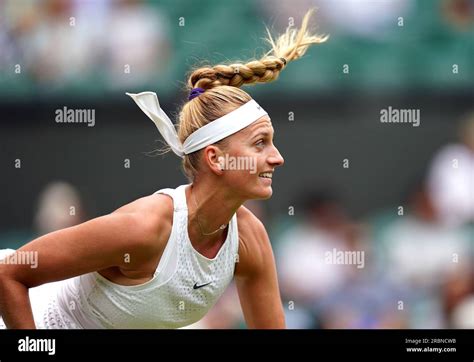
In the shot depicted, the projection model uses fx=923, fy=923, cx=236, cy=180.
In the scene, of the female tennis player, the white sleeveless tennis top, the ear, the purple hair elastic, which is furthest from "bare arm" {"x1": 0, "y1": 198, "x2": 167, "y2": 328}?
the purple hair elastic

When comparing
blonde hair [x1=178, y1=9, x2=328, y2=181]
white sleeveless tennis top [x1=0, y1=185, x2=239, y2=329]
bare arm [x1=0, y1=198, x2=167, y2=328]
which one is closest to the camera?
bare arm [x1=0, y1=198, x2=167, y2=328]

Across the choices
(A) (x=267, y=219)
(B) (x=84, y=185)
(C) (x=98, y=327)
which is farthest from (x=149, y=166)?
(C) (x=98, y=327)

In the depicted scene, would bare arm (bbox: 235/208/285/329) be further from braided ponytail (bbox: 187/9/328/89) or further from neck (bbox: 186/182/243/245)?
braided ponytail (bbox: 187/9/328/89)

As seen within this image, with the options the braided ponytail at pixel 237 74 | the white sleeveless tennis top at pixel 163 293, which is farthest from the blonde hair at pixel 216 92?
the white sleeveless tennis top at pixel 163 293

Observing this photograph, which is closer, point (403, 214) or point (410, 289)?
point (410, 289)

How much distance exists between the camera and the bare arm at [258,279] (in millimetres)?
3441

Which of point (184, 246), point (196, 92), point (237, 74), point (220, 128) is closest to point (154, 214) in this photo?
point (184, 246)

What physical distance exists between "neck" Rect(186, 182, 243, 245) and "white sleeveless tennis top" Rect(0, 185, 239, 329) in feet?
0.13

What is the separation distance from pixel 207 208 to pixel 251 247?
251mm

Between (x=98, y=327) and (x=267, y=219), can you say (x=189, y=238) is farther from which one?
(x=267, y=219)

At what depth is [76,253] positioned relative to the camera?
3.09m

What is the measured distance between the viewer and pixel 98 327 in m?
3.44

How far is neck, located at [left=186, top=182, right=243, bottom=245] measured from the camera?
3301mm
